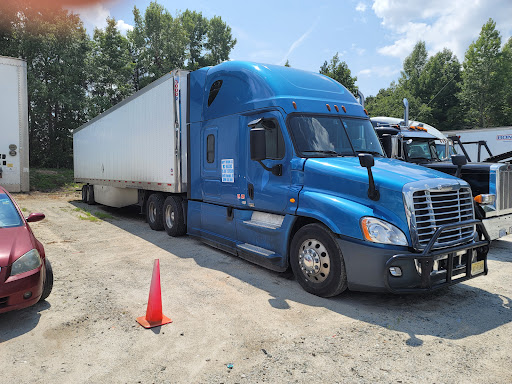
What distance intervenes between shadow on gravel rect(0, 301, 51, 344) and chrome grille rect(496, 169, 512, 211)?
7550mm

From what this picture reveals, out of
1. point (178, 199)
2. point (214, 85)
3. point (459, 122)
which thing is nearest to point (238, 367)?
point (214, 85)

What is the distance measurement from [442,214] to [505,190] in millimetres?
3599

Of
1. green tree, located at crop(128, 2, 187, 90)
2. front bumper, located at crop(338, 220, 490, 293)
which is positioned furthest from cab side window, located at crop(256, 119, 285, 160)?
green tree, located at crop(128, 2, 187, 90)

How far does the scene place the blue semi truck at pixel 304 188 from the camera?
429 cm

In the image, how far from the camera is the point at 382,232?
14.0ft

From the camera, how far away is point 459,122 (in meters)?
43.2

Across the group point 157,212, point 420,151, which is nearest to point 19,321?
point 157,212

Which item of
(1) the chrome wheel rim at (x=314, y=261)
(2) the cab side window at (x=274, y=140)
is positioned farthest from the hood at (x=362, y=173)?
Result: (1) the chrome wheel rim at (x=314, y=261)

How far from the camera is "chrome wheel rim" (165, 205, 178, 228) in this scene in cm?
917

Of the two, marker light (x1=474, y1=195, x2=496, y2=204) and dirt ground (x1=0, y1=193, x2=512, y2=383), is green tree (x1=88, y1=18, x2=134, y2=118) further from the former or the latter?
marker light (x1=474, y1=195, x2=496, y2=204)

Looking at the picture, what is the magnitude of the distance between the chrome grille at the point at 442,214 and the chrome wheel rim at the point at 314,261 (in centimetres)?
116

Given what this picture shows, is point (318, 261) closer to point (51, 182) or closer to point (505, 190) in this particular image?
point (505, 190)

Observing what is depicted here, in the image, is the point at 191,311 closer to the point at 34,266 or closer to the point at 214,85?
the point at 34,266

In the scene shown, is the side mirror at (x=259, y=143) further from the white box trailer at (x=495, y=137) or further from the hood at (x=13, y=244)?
the white box trailer at (x=495, y=137)
